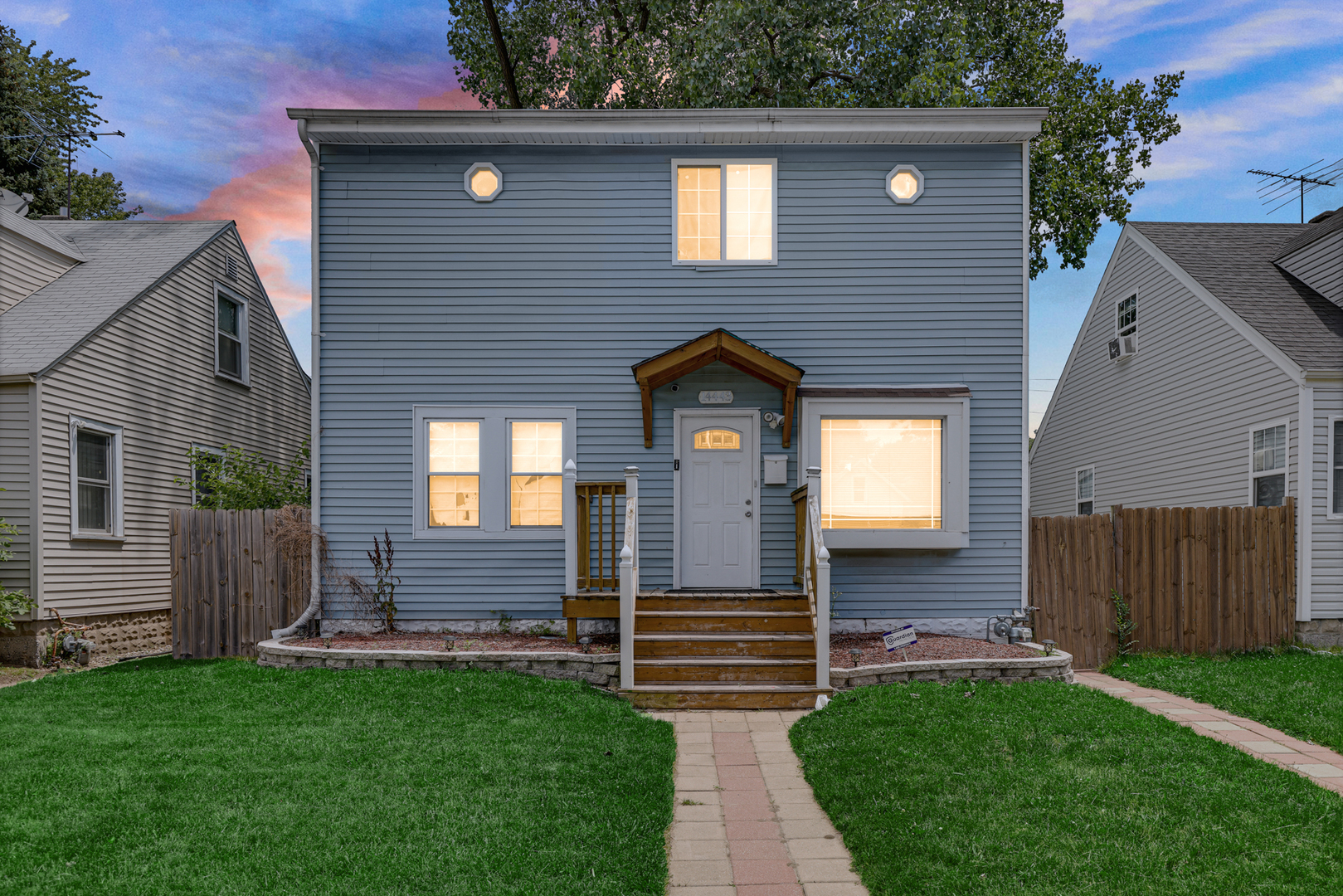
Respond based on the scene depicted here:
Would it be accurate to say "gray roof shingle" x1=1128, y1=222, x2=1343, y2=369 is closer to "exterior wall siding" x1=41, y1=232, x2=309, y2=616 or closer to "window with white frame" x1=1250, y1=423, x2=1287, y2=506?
"window with white frame" x1=1250, y1=423, x2=1287, y2=506

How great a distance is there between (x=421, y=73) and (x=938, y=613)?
16.2m

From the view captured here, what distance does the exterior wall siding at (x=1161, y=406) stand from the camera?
10.0 m

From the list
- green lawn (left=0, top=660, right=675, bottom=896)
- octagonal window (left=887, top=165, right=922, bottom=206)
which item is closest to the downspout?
green lawn (left=0, top=660, right=675, bottom=896)

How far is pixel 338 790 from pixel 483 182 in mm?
6496

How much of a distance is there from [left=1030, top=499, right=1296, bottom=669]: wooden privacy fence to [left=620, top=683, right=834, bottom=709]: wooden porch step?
3703 millimetres

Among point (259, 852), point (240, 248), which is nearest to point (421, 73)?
point (240, 248)

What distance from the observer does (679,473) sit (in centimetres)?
838

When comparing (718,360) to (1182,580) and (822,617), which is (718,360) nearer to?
(822,617)

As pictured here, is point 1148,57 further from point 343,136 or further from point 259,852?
point 259,852

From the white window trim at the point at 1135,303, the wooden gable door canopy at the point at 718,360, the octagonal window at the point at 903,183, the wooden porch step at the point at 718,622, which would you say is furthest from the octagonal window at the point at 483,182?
the white window trim at the point at 1135,303

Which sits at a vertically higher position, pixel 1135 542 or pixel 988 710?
pixel 1135 542

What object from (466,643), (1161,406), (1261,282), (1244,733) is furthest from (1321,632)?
(466,643)

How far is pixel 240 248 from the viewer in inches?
527

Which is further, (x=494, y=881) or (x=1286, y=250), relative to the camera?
(x=1286, y=250)
